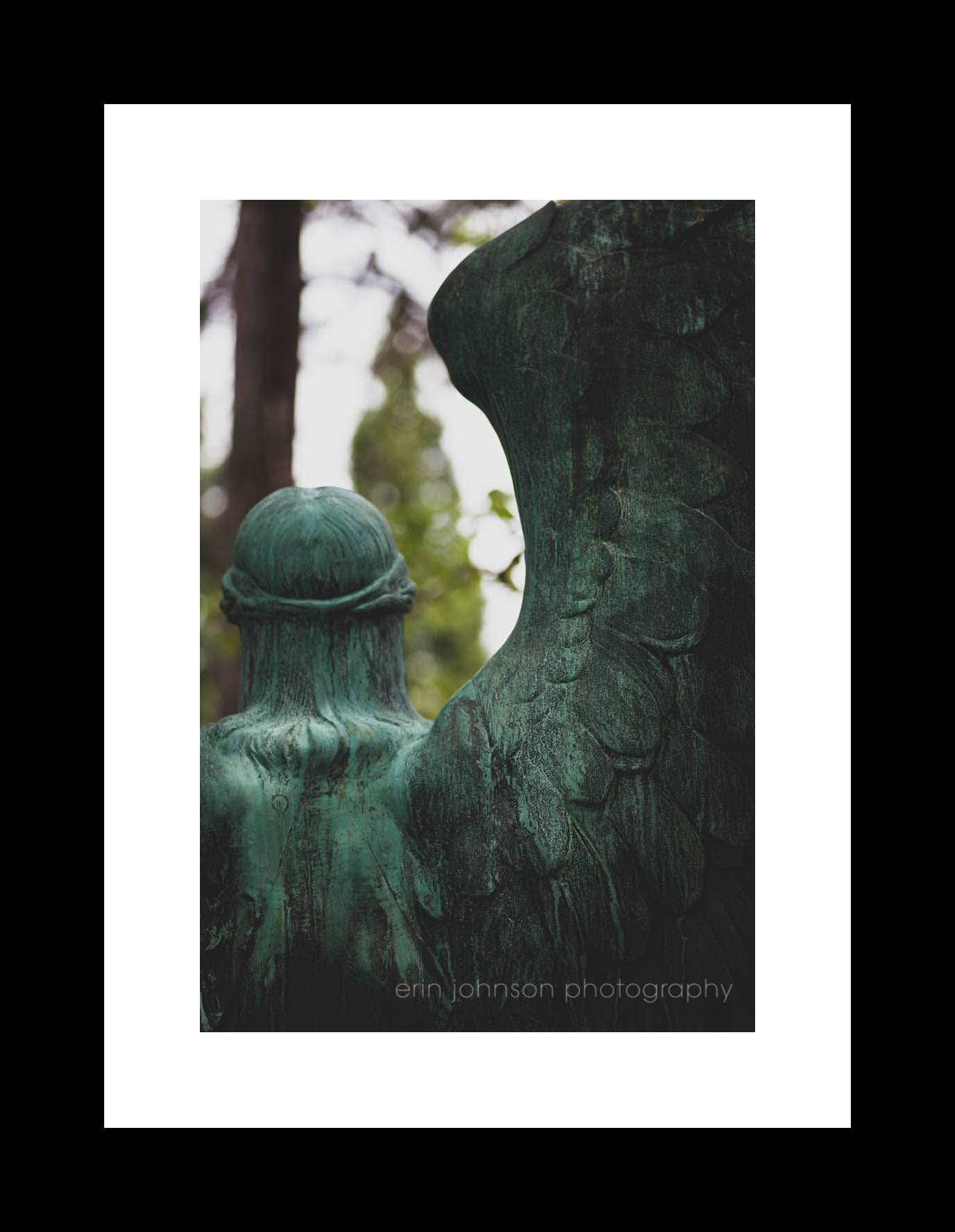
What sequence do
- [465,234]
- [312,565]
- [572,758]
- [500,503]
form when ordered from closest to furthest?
[572,758] < [312,565] < [500,503] < [465,234]

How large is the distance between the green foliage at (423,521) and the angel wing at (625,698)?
27.6 inches

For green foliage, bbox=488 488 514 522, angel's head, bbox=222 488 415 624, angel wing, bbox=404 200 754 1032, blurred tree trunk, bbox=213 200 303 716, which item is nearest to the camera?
angel wing, bbox=404 200 754 1032

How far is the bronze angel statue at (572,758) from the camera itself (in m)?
1.79

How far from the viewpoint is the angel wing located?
5.88 feet

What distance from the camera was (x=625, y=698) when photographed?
1796 millimetres

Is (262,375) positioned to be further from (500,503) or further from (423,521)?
(500,503)

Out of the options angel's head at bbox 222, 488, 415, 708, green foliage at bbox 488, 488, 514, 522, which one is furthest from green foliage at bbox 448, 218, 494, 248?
angel's head at bbox 222, 488, 415, 708

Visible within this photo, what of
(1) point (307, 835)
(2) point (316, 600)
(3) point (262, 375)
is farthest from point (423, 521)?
(1) point (307, 835)

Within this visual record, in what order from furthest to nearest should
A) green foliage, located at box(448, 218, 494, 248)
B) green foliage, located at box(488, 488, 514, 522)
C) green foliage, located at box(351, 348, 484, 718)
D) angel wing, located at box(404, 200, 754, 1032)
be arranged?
green foliage, located at box(351, 348, 484, 718), green foliage, located at box(448, 218, 494, 248), green foliage, located at box(488, 488, 514, 522), angel wing, located at box(404, 200, 754, 1032)

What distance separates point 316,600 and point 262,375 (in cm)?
200

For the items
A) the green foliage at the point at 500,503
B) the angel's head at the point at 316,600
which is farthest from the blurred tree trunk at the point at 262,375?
the angel's head at the point at 316,600

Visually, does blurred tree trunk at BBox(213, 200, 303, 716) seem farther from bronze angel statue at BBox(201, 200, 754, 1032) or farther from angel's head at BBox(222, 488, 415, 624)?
bronze angel statue at BBox(201, 200, 754, 1032)

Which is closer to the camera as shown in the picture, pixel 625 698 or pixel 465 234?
pixel 625 698
